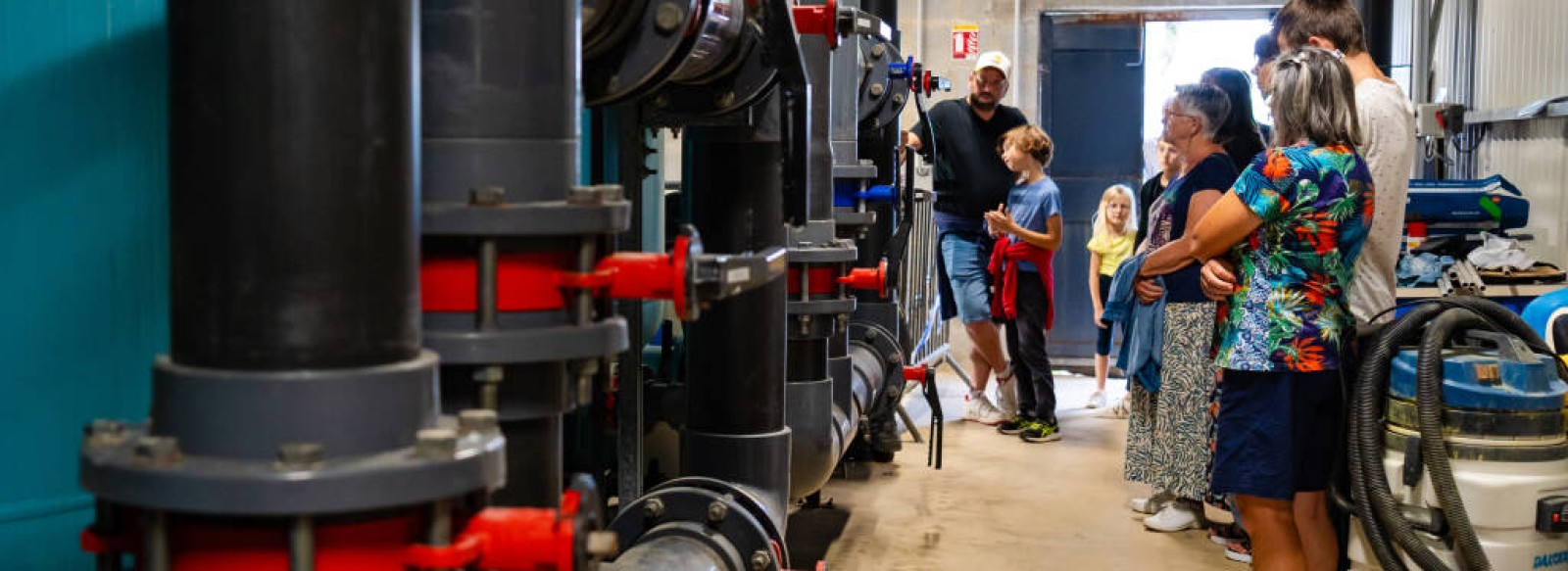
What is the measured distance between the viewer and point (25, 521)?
4.34 ft

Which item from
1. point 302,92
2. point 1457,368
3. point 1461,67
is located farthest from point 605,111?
point 1461,67

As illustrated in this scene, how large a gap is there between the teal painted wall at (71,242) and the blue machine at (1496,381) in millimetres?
2383

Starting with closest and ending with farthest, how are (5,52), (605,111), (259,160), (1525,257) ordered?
(259,160)
(5,52)
(605,111)
(1525,257)

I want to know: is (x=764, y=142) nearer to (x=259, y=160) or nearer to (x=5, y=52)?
(x=5, y=52)

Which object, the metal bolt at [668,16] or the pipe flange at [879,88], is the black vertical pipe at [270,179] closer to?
the metal bolt at [668,16]

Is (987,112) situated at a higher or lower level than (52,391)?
higher

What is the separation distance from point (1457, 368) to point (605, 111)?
177cm

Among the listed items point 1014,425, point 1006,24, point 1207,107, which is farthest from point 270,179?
point 1006,24

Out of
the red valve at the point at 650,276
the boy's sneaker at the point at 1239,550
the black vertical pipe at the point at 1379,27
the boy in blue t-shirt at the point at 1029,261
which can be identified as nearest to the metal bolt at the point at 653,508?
the red valve at the point at 650,276

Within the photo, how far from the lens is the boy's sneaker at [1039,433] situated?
6285 mm

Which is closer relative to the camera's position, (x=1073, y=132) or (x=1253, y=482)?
(x=1253, y=482)

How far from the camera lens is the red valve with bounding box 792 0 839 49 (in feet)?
9.57

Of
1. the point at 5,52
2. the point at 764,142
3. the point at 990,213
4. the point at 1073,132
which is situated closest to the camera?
the point at 5,52

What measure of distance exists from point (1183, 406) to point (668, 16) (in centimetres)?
271
